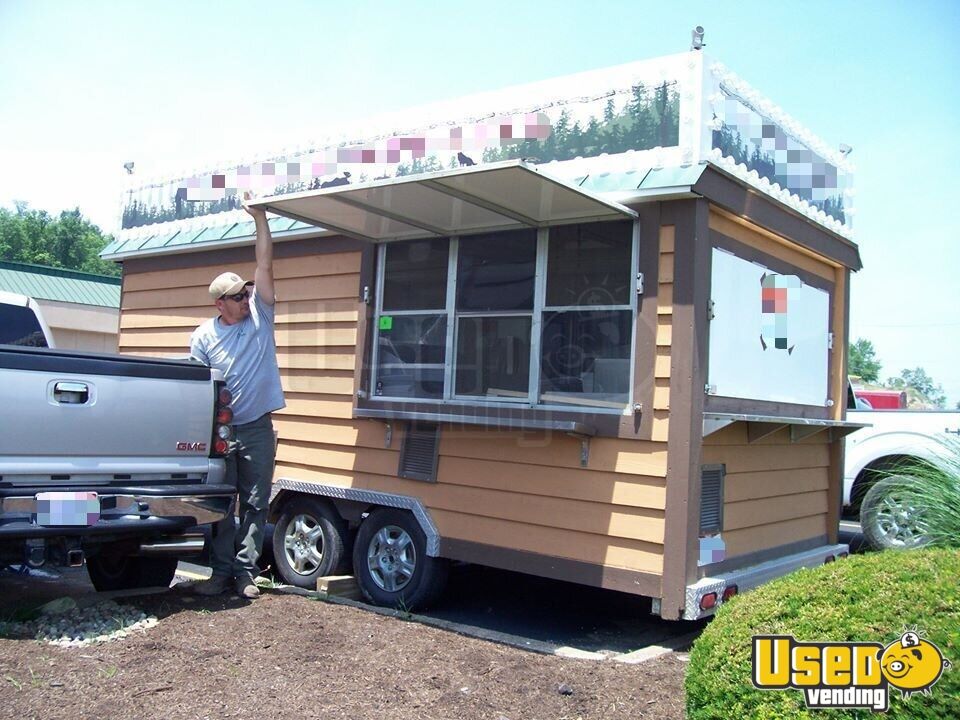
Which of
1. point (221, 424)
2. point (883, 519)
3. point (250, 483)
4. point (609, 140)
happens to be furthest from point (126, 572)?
point (883, 519)

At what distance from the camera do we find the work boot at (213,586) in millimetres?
6000

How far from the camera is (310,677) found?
14.5 feet

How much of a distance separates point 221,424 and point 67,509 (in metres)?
1.06

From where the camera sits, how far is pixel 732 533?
19.4 feet

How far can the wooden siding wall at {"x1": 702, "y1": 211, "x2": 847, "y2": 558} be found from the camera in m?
5.85

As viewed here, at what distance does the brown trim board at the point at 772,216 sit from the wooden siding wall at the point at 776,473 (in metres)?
0.08

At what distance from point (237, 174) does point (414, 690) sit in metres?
5.18

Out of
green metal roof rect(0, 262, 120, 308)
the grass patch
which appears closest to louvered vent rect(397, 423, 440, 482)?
the grass patch

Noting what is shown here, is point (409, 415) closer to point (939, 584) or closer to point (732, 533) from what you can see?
point (732, 533)

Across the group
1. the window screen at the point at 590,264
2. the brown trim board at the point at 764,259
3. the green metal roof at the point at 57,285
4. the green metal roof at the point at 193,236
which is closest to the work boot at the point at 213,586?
the green metal roof at the point at 193,236

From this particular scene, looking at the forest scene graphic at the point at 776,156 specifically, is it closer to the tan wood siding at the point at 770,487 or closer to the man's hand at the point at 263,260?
the tan wood siding at the point at 770,487

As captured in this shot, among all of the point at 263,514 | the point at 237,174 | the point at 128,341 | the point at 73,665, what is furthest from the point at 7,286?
the point at 73,665

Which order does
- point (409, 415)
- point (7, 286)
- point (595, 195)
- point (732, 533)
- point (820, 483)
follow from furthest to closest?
point (7, 286)
point (820, 483)
point (409, 415)
point (732, 533)
point (595, 195)

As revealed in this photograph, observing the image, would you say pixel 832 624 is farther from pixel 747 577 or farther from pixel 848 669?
pixel 747 577
